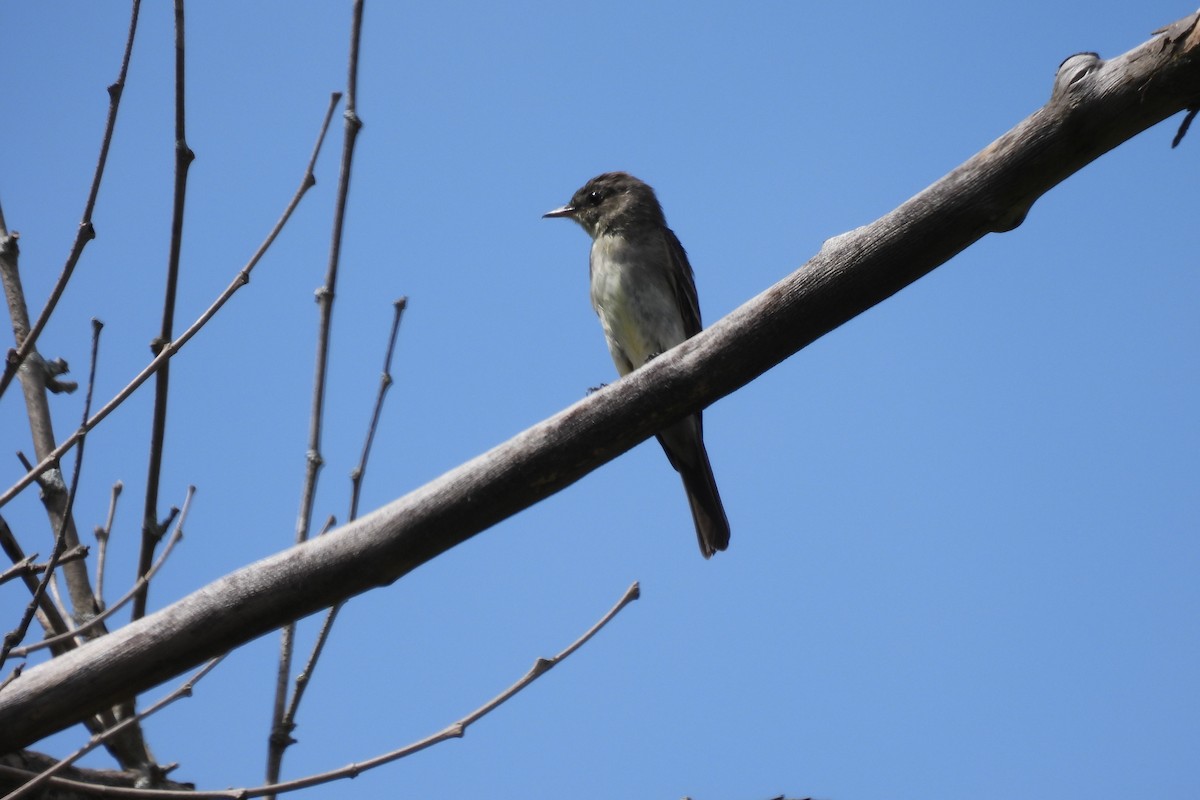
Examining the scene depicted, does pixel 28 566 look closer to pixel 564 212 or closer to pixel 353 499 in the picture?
pixel 353 499

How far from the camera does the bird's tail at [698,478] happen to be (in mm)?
6555

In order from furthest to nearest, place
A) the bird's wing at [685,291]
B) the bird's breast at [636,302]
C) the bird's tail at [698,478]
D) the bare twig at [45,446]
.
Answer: the bird's wing at [685,291]
the bird's breast at [636,302]
the bird's tail at [698,478]
the bare twig at [45,446]

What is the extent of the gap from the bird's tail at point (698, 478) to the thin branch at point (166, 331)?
12.2ft

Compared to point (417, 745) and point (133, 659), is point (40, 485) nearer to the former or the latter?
point (133, 659)

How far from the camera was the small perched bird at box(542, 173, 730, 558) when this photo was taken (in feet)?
22.3

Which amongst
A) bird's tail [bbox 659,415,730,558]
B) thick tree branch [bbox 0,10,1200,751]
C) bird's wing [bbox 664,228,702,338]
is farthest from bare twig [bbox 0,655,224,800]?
bird's wing [bbox 664,228,702,338]

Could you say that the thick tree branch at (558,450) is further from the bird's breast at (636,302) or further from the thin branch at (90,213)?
the bird's breast at (636,302)

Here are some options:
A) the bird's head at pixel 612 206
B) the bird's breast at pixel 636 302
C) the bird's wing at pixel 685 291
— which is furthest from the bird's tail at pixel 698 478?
the bird's head at pixel 612 206

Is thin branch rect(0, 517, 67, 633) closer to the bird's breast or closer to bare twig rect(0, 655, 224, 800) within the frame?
bare twig rect(0, 655, 224, 800)

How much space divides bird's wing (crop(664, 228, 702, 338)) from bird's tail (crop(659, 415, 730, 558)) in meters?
1.02

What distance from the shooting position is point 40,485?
366 centimetres

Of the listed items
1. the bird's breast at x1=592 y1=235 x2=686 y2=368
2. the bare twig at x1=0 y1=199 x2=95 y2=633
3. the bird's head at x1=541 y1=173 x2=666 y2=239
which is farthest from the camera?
the bird's head at x1=541 y1=173 x2=666 y2=239

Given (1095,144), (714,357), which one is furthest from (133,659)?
(1095,144)

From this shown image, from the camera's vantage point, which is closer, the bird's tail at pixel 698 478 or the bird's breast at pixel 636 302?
the bird's tail at pixel 698 478
